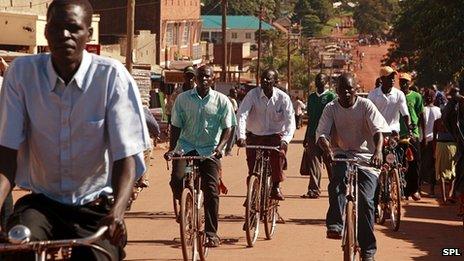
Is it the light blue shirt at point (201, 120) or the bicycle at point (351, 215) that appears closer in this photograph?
the bicycle at point (351, 215)

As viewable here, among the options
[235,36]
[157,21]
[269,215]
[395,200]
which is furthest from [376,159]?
[235,36]

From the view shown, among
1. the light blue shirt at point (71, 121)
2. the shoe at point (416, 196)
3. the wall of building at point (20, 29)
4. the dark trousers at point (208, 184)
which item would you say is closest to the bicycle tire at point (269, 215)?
the dark trousers at point (208, 184)

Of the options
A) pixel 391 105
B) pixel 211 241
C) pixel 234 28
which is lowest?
pixel 234 28

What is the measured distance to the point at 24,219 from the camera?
5172mm

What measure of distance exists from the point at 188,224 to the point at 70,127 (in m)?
6.19

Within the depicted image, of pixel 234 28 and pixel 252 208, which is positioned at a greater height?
pixel 252 208

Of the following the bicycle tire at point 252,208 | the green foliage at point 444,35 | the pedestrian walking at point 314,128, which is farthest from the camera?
the green foliage at point 444,35

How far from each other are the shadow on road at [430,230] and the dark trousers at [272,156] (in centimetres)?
147

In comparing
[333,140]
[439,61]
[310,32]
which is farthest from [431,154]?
[310,32]

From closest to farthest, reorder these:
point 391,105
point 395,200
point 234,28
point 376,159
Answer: point 376,159, point 395,200, point 391,105, point 234,28

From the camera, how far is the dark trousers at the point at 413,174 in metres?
17.9

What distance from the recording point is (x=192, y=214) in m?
11.5

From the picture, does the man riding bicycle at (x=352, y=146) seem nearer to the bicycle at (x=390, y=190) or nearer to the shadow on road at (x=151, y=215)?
the bicycle at (x=390, y=190)

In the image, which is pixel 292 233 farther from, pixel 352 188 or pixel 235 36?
pixel 235 36
